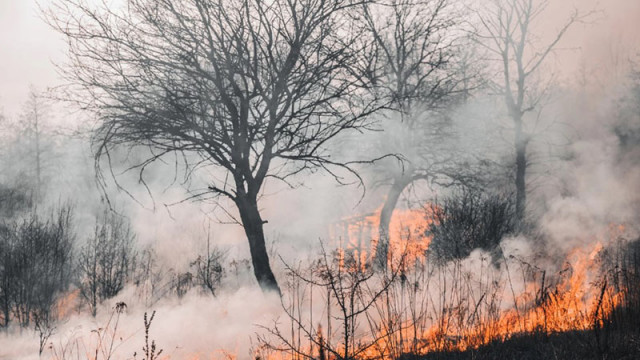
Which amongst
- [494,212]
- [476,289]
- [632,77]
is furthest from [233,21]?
[632,77]

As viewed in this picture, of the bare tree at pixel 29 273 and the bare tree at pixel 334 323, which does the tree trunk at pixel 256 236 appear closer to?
the bare tree at pixel 334 323

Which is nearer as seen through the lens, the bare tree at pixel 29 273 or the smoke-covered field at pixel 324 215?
the smoke-covered field at pixel 324 215

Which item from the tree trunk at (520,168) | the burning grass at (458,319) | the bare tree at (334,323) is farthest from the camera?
the tree trunk at (520,168)

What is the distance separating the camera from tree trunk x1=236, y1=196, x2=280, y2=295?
5656 millimetres

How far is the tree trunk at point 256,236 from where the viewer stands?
5.66 metres

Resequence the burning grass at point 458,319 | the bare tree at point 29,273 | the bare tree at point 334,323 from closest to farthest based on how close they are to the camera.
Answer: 1. the bare tree at point 334,323
2. the burning grass at point 458,319
3. the bare tree at point 29,273

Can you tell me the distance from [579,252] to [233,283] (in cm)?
801

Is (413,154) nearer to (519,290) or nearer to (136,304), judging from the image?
(519,290)

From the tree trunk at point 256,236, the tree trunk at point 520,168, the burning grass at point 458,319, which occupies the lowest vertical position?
the burning grass at point 458,319

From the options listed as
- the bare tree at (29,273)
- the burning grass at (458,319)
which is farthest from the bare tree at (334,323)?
the bare tree at (29,273)

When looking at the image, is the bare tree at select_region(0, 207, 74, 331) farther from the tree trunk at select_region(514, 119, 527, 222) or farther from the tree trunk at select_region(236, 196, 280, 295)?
the tree trunk at select_region(514, 119, 527, 222)

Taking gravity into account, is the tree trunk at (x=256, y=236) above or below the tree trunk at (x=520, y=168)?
below

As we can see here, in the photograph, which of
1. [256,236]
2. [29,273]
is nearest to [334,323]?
[256,236]

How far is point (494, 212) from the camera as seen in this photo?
8.16 m
